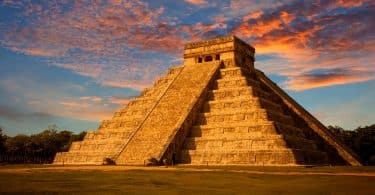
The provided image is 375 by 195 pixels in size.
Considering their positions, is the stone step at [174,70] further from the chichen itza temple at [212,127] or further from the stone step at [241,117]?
the stone step at [241,117]

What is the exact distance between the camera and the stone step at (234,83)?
37269 mm

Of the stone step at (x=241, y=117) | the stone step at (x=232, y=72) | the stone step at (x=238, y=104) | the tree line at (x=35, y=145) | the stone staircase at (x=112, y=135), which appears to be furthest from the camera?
the tree line at (x=35, y=145)

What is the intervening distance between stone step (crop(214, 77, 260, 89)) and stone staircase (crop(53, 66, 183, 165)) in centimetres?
522

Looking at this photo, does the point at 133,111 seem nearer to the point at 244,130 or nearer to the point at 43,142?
the point at 244,130

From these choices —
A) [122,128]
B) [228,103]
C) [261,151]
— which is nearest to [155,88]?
[122,128]

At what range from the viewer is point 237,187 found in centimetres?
1499

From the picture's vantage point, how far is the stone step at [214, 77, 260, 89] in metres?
37.3

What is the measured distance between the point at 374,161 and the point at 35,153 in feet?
150

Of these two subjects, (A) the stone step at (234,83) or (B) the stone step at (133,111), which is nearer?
(A) the stone step at (234,83)

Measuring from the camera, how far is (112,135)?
124ft

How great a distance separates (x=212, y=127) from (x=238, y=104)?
3.01 meters

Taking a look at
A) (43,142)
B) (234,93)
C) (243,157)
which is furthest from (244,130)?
(43,142)

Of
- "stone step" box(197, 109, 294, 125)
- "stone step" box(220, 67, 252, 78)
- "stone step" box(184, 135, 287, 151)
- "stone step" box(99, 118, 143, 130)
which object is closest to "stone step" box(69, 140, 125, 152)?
"stone step" box(99, 118, 143, 130)

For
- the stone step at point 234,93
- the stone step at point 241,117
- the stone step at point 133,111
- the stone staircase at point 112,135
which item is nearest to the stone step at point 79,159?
the stone staircase at point 112,135
